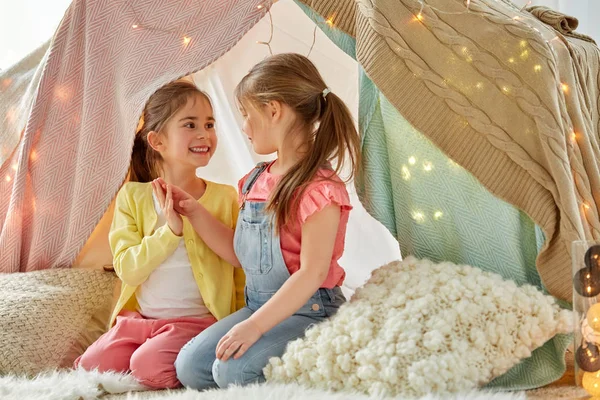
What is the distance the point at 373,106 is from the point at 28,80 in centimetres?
94

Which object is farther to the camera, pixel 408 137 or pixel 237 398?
pixel 408 137

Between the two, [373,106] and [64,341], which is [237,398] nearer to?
[64,341]

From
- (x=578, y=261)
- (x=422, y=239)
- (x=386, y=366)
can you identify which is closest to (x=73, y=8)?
(x=422, y=239)

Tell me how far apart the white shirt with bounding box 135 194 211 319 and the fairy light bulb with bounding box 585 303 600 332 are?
0.81 m

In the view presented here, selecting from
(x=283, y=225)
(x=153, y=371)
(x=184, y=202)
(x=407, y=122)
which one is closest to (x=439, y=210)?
(x=407, y=122)

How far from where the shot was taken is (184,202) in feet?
5.14

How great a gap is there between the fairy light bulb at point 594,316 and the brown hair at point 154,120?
0.97m

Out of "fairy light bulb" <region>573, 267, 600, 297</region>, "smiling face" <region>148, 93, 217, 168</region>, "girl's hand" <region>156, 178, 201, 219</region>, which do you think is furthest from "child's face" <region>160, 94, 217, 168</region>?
"fairy light bulb" <region>573, 267, 600, 297</region>

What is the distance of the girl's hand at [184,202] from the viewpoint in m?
1.57

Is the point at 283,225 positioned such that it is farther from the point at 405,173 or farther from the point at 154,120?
the point at 154,120

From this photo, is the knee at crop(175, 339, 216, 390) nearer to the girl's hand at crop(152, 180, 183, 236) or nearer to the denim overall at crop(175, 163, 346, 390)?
the denim overall at crop(175, 163, 346, 390)

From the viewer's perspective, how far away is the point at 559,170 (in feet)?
4.21

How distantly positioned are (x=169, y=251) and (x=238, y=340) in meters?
0.35

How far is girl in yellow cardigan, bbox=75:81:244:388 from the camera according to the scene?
1.53m
